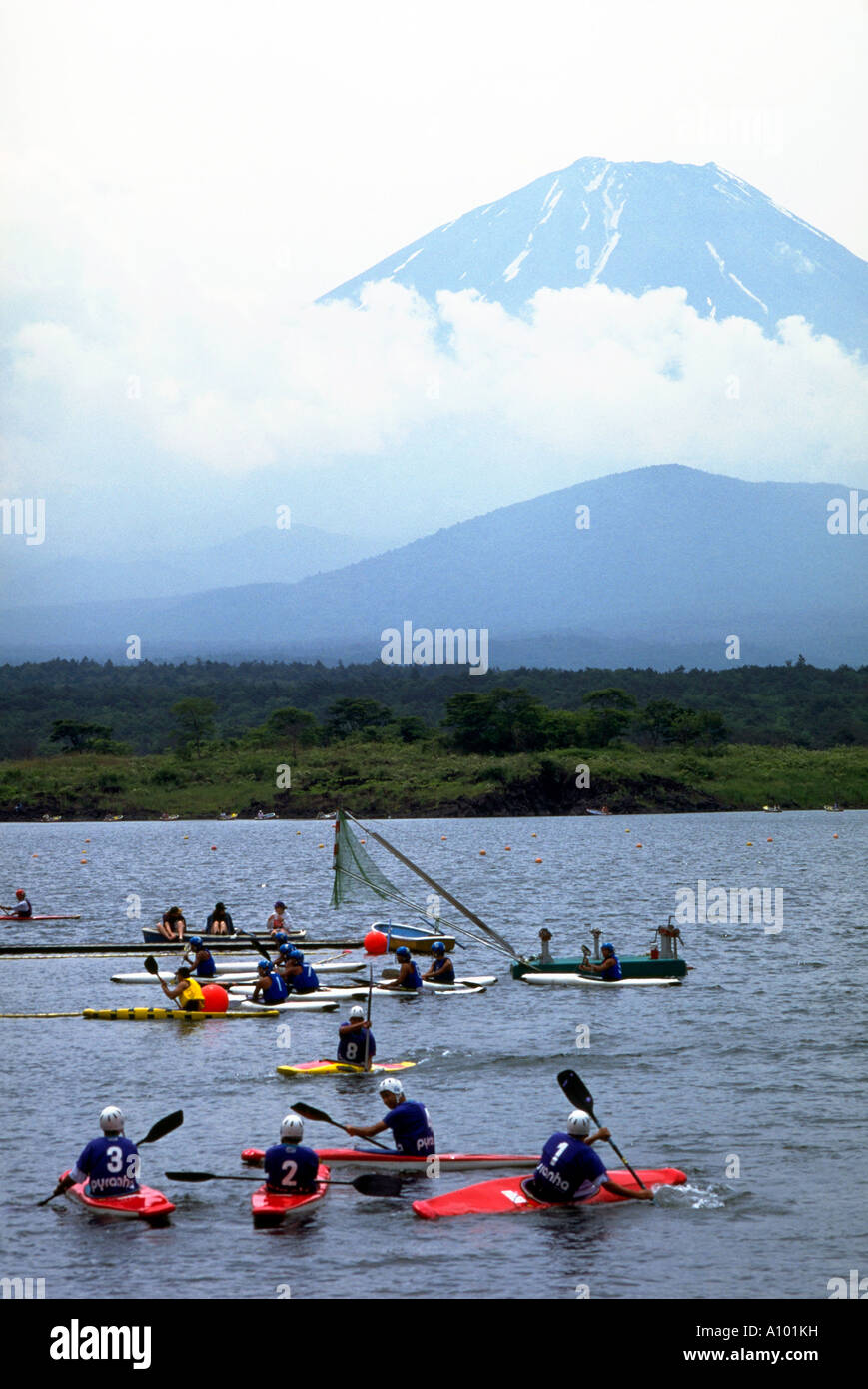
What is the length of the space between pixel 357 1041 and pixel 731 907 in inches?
1746

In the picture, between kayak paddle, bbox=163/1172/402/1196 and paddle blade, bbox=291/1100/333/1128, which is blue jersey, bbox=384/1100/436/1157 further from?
paddle blade, bbox=291/1100/333/1128

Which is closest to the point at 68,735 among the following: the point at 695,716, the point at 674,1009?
the point at 695,716

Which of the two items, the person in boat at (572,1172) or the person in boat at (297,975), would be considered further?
the person in boat at (297,975)

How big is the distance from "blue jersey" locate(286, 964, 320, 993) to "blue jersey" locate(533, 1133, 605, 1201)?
18.8 m

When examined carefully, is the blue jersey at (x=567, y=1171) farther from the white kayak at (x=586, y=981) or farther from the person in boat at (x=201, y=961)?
the white kayak at (x=586, y=981)

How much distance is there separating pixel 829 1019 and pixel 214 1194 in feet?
69.5

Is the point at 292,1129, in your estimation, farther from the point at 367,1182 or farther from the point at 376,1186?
the point at 376,1186

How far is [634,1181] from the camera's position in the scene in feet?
77.7

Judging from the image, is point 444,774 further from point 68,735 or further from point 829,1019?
point 829,1019

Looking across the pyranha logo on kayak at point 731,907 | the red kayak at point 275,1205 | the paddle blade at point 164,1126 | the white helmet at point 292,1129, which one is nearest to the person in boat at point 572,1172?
the red kayak at point 275,1205

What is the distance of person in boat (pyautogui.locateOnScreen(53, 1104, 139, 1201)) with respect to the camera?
22.3 m

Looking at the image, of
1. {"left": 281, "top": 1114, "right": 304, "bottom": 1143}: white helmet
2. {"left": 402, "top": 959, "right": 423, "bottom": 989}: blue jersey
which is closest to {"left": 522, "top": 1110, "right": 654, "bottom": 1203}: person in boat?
{"left": 281, "top": 1114, "right": 304, "bottom": 1143}: white helmet

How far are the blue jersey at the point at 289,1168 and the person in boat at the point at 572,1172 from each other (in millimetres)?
3325
